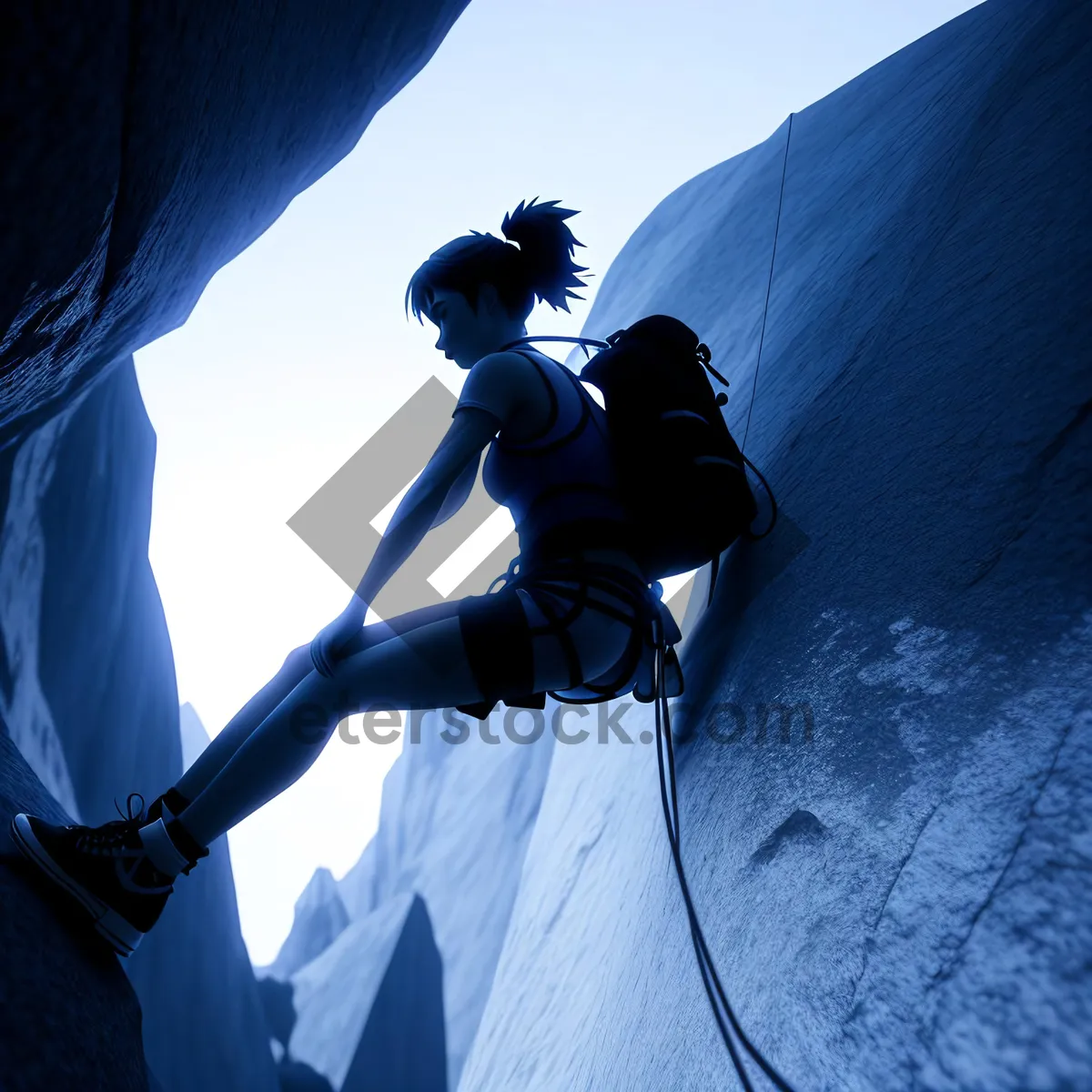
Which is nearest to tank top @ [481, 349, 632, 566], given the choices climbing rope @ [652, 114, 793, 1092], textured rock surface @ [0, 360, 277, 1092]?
climbing rope @ [652, 114, 793, 1092]

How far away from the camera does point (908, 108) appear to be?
3.13 meters

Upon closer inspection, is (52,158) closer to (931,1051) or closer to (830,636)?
(830,636)

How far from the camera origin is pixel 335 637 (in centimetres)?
125

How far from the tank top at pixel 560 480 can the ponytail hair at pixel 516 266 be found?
0.98 ft

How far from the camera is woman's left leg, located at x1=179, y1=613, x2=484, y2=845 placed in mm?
1233

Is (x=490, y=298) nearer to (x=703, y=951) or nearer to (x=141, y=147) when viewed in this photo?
(x=141, y=147)

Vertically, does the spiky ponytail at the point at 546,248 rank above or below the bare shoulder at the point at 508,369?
above

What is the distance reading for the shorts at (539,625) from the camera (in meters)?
1.25

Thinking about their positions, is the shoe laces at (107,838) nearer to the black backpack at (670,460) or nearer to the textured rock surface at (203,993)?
the black backpack at (670,460)

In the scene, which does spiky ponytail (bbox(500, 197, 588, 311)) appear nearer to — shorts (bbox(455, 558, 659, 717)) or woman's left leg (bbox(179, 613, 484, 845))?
shorts (bbox(455, 558, 659, 717))

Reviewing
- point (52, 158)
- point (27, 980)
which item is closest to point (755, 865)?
point (27, 980)

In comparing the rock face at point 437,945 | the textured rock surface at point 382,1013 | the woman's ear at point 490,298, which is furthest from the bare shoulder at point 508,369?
the textured rock surface at point 382,1013

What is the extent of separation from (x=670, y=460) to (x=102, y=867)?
1.18 m

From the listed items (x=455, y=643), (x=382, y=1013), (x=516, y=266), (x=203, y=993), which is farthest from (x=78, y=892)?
(x=382, y=1013)
